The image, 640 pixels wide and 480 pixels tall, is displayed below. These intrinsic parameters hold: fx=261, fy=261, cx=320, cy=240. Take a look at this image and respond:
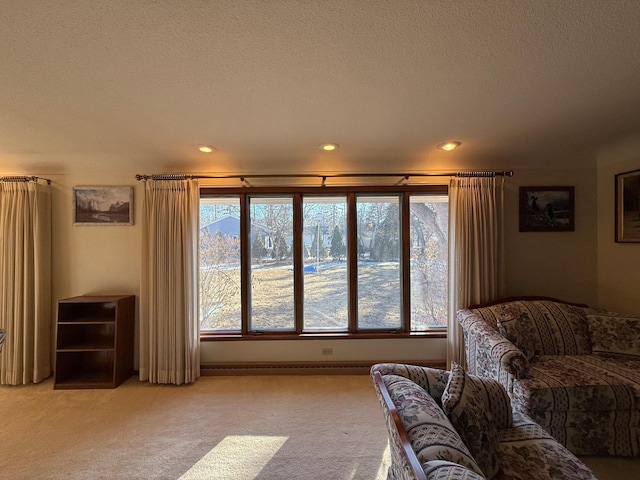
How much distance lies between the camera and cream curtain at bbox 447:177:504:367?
276 cm

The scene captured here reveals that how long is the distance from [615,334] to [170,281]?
164 inches

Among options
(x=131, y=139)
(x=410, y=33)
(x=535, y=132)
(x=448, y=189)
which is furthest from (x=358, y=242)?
(x=131, y=139)

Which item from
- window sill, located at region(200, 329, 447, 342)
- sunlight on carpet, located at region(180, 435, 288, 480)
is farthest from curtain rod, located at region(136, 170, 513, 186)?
sunlight on carpet, located at region(180, 435, 288, 480)

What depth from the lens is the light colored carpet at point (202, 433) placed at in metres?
1.69

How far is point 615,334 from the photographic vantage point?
2234 millimetres

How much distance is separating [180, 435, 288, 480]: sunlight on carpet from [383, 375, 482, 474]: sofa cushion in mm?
1182

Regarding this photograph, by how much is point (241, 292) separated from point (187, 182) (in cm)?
134

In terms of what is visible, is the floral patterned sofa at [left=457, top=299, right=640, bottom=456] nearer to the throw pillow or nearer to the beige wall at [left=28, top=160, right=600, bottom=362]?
the beige wall at [left=28, top=160, right=600, bottom=362]

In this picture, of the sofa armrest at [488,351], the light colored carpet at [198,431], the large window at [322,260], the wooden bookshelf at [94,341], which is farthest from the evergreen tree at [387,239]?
the wooden bookshelf at [94,341]

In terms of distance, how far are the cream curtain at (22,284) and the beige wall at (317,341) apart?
17 cm

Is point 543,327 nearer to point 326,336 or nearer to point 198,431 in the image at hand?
point 326,336

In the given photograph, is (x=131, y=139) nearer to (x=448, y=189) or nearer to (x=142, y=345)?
(x=142, y=345)

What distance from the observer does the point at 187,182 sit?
281cm

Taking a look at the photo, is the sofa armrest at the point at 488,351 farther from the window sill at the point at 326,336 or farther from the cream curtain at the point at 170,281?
the cream curtain at the point at 170,281
